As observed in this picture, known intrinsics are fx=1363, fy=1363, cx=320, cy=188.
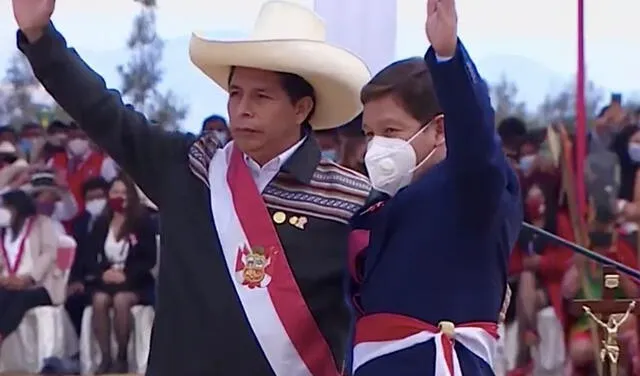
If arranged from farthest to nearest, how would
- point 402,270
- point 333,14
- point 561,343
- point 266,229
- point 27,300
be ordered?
point 27,300, point 561,343, point 333,14, point 266,229, point 402,270

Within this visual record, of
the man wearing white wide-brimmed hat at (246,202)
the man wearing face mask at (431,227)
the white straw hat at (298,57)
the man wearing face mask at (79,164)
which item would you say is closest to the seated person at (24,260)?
the man wearing face mask at (79,164)

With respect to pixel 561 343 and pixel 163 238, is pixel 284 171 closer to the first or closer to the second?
pixel 163 238

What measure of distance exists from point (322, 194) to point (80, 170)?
19.1ft

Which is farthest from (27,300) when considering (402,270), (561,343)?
(402,270)

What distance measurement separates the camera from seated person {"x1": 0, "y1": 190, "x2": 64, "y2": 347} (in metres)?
8.31

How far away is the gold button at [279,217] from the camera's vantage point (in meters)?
3.01

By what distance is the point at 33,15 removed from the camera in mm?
2865

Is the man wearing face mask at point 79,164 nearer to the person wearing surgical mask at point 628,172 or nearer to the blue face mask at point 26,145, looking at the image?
the blue face mask at point 26,145

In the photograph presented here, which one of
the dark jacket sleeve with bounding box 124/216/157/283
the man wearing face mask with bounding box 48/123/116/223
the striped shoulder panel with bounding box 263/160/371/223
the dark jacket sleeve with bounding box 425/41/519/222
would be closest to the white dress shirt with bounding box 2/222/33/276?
the man wearing face mask with bounding box 48/123/116/223

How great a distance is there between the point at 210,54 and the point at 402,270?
0.75 metres

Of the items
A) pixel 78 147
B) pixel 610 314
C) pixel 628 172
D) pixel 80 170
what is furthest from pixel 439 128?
pixel 78 147

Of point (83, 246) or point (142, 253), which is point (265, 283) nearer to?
point (142, 253)

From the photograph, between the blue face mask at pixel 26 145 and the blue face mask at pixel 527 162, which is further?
the blue face mask at pixel 26 145

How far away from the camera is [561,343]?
7430 mm
